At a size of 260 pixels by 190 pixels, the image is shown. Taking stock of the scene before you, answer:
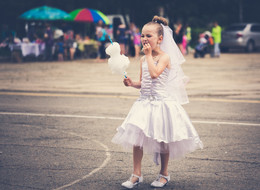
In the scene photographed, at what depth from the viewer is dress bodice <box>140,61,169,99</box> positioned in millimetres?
4625

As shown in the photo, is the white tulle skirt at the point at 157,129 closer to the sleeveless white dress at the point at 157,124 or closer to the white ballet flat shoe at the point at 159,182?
the sleeveless white dress at the point at 157,124

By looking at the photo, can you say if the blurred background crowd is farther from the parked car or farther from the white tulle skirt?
the white tulle skirt

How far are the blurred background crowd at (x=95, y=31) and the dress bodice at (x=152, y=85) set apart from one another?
1612 centimetres

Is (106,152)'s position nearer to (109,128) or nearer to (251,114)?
(109,128)

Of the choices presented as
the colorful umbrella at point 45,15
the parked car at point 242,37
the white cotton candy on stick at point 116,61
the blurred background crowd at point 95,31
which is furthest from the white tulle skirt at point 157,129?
the parked car at point 242,37

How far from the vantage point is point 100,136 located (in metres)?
6.84

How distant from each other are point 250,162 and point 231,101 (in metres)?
4.98

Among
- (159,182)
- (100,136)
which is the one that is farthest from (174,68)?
(100,136)

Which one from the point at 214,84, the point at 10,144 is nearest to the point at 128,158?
the point at 10,144

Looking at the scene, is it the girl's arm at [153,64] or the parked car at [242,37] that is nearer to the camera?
the girl's arm at [153,64]

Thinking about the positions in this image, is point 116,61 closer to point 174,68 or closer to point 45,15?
point 174,68

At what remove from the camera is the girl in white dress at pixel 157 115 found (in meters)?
4.48

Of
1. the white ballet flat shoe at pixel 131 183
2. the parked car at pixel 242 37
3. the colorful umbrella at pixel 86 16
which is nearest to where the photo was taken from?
the white ballet flat shoe at pixel 131 183

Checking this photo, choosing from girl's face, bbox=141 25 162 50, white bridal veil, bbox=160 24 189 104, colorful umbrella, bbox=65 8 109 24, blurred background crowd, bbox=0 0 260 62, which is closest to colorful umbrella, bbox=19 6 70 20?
blurred background crowd, bbox=0 0 260 62
